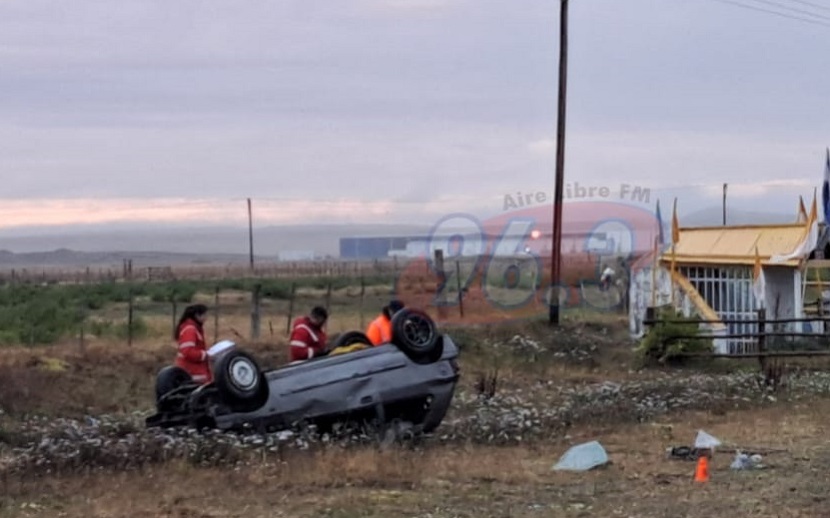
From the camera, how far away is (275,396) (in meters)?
14.0

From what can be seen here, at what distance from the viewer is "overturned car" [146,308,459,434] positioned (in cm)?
1371

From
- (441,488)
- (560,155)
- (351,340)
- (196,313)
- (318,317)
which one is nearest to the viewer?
(441,488)

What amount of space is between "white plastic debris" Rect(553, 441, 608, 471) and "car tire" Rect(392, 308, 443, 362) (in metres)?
1.94

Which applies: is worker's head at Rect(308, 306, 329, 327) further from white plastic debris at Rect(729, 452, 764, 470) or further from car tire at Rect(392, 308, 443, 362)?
white plastic debris at Rect(729, 452, 764, 470)

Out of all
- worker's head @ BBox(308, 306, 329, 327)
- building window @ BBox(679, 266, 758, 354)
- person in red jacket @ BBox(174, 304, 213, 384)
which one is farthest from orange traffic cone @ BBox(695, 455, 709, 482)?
building window @ BBox(679, 266, 758, 354)

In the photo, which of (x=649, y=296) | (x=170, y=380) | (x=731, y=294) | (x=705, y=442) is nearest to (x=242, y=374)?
(x=170, y=380)

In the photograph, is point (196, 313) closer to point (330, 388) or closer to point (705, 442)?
point (330, 388)

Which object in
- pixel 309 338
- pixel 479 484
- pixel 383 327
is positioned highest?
pixel 383 327

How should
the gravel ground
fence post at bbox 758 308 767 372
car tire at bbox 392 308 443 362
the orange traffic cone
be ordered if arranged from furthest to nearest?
fence post at bbox 758 308 767 372 < car tire at bbox 392 308 443 362 < the gravel ground < the orange traffic cone

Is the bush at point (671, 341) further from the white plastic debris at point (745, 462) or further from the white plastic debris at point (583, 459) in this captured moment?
the white plastic debris at point (745, 462)

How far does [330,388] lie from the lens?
14.3 metres

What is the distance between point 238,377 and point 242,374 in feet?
0.17

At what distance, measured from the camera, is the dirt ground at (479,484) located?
419 inches

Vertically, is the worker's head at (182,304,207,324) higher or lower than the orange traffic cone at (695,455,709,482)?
higher
